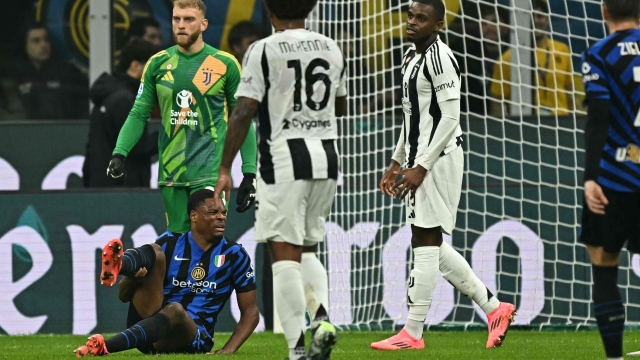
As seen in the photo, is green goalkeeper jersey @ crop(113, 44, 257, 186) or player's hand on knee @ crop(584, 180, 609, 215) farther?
green goalkeeper jersey @ crop(113, 44, 257, 186)

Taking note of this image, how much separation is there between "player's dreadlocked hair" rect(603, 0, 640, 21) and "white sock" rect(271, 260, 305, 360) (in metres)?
1.88

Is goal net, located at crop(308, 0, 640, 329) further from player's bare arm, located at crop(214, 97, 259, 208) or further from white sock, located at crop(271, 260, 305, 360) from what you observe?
player's bare arm, located at crop(214, 97, 259, 208)

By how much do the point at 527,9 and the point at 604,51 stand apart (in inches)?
202

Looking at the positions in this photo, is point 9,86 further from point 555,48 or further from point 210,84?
point 555,48

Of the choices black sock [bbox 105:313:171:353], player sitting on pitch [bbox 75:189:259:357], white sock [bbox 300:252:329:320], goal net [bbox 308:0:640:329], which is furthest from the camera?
goal net [bbox 308:0:640:329]

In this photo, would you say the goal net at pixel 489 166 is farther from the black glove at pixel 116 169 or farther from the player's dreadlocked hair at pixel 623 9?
the player's dreadlocked hair at pixel 623 9

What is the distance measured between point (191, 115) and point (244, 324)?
4.63 feet

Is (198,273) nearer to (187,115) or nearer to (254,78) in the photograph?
(187,115)

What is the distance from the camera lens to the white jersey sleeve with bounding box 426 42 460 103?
24.4 ft

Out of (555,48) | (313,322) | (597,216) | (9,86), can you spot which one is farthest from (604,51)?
(9,86)

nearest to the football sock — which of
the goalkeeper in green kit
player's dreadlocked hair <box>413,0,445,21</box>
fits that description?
the goalkeeper in green kit

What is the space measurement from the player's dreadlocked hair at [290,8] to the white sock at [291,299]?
3.76ft

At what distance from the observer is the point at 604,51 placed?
18.1ft

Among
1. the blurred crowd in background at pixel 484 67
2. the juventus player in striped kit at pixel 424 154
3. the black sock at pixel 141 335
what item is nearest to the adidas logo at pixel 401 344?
the juventus player in striped kit at pixel 424 154
